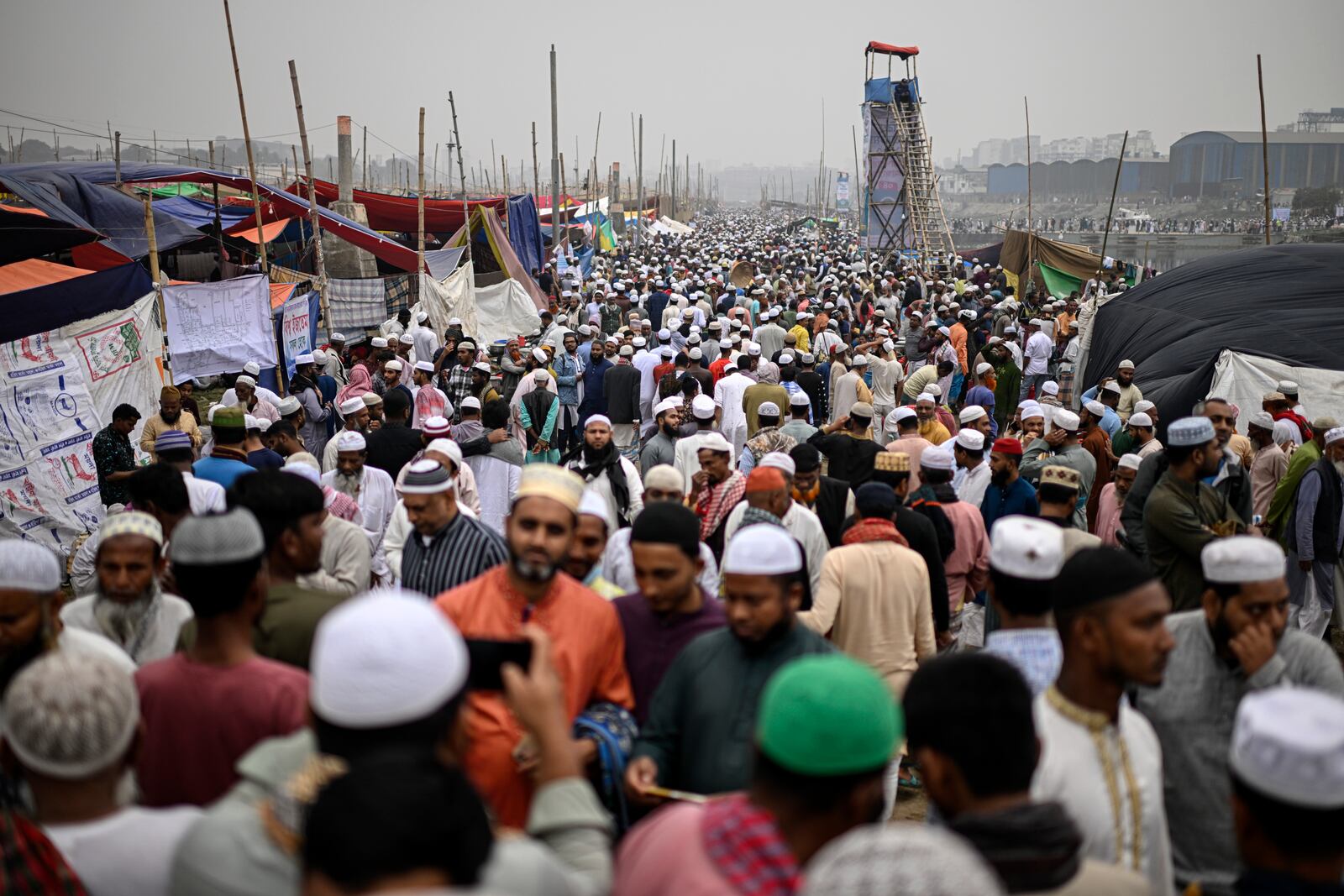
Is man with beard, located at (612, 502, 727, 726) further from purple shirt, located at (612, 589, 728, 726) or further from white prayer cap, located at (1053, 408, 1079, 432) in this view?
white prayer cap, located at (1053, 408, 1079, 432)

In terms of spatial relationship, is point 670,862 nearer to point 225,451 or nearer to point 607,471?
point 607,471

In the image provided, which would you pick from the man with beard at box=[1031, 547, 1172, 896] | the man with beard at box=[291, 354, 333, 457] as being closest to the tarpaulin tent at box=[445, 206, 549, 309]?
the man with beard at box=[291, 354, 333, 457]

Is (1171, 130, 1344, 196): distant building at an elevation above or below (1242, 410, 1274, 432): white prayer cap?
above

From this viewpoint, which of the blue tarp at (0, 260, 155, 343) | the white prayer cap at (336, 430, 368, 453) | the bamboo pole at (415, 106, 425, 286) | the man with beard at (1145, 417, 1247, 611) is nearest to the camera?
the man with beard at (1145, 417, 1247, 611)

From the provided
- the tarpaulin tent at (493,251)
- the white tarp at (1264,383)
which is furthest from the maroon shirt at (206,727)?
the tarpaulin tent at (493,251)

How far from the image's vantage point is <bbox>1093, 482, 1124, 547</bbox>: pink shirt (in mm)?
6387

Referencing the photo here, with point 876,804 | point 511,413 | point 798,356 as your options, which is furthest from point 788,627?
point 798,356

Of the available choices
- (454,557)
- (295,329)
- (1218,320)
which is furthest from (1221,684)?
(295,329)

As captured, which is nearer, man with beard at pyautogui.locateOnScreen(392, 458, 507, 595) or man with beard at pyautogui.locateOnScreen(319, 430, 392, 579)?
man with beard at pyautogui.locateOnScreen(392, 458, 507, 595)

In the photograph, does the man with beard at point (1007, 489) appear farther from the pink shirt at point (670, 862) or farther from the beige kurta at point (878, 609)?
the pink shirt at point (670, 862)

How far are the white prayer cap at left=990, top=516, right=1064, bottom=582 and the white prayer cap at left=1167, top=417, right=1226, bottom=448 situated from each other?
1.84 metres

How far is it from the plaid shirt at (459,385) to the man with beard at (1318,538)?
6.91 metres

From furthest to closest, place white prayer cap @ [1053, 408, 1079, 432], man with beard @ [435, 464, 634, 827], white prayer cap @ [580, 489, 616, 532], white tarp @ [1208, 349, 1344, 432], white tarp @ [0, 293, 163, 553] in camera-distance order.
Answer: white tarp @ [1208, 349, 1344, 432] < white tarp @ [0, 293, 163, 553] < white prayer cap @ [1053, 408, 1079, 432] < white prayer cap @ [580, 489, 616, 532] < man with beard @ [435, 464, 634, 827]

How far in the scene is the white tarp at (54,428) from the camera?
26.5ft
